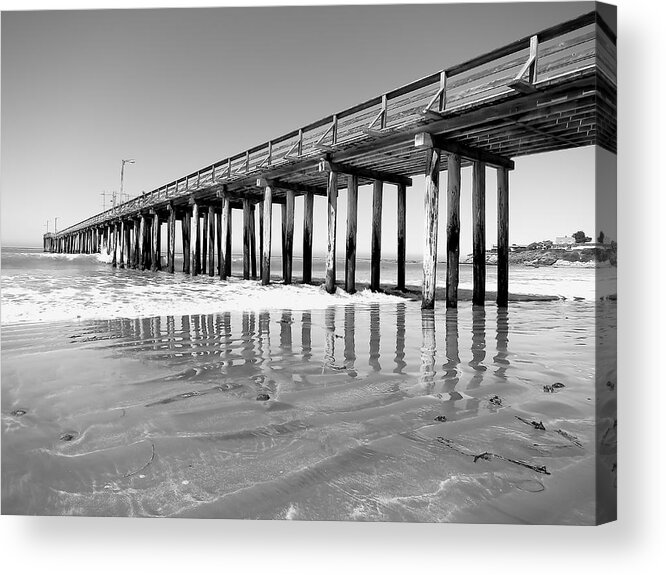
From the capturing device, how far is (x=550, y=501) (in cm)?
232

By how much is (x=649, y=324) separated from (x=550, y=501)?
2.16 meters

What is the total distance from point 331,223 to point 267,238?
3.17m

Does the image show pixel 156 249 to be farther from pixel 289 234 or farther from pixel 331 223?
pixel 331 223

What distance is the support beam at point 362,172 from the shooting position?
11.1 m

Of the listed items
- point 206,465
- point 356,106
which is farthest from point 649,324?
point 356,106

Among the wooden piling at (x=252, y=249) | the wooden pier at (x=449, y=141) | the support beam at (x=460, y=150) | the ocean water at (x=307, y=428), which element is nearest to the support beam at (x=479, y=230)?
the wooden pier at (x=449, y=141)

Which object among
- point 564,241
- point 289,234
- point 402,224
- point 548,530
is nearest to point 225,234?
point 289,234

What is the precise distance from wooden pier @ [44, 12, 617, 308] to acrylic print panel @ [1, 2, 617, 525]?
5 centimetres

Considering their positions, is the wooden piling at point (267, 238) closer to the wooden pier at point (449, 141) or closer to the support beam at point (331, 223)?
the wooden pier at point (449, 141)

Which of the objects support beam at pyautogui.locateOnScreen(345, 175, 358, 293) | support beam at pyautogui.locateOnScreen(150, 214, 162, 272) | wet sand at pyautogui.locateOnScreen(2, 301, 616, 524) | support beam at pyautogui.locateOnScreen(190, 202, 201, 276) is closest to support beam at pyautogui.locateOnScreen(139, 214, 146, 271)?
support beam at pyautogui.locateOnScreen(150, 214, 162, 272)

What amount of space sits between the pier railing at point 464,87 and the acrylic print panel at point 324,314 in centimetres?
4

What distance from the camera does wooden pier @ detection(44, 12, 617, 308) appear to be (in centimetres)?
520

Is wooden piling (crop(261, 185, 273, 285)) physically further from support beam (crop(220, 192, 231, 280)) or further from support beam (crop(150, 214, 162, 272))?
support beam (crop(150, 214, 162, 272))

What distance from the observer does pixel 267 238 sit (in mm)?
14188
